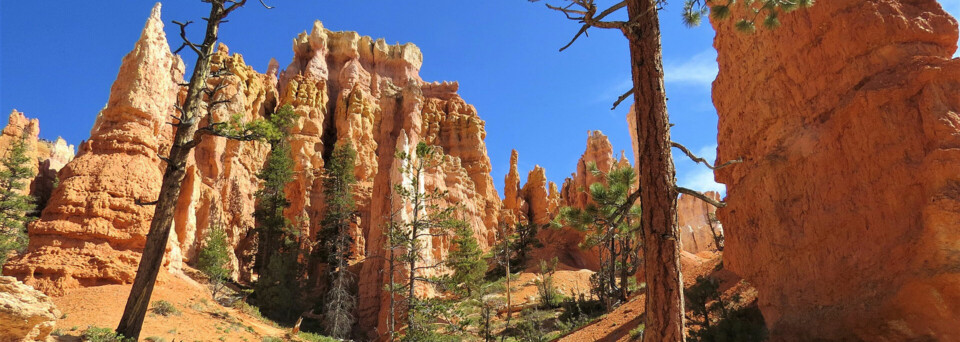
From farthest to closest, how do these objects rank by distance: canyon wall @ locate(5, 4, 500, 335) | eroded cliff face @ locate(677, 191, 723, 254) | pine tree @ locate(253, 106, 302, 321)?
eroded cliff face @ locate(677, 191, 723, 254), pine tree @ locate(253, 106, 302, 321), canyon wall @ locate(5, 4, 500, 335)

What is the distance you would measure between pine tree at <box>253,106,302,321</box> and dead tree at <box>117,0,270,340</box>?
16.2 metres

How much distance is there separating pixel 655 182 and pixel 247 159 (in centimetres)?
4053

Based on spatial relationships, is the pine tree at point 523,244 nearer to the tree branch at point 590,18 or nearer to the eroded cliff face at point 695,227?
the eroded cliff face at point 695,227

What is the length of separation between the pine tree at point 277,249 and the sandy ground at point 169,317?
33.0ft

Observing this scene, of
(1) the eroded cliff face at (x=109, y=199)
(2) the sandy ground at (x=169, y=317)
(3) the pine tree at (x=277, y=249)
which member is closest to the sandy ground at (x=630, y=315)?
(2) the sandy ground at (x=169, y=317)

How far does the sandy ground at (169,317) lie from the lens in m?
11.7

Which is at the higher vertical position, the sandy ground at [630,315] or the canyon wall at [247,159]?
the canyon wall at [247,159]

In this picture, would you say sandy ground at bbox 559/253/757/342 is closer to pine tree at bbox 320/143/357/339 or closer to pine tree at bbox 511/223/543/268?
pine tree at bbox 320/143/357/339

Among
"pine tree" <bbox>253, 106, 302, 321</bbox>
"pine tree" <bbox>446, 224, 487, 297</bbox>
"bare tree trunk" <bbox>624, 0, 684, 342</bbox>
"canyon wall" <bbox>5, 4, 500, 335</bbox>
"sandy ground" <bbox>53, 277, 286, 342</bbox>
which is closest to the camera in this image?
"bare tree trunk" <bbox>624, 0, 684, 342</bbox>

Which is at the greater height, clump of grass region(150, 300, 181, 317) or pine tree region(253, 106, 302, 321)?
pine tree region(253, 106, 302, 321)

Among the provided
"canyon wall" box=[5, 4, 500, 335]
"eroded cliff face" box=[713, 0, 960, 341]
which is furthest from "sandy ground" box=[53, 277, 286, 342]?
"eroded cliff face" box=[713, 0, 960, 341]

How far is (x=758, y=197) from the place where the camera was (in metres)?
11.9

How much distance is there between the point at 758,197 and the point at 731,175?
4.68 feet

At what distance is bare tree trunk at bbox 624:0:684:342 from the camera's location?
5.63m
